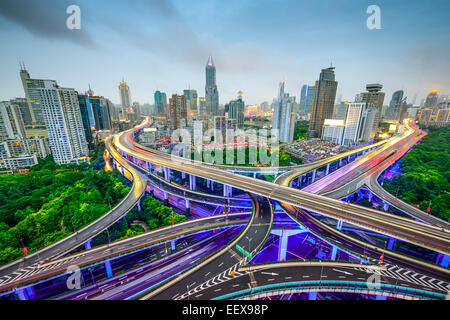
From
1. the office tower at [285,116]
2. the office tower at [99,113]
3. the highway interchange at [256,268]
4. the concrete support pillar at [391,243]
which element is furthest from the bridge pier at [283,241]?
the office tower at [99,113]

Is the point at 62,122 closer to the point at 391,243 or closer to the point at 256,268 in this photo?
the point at 256,268

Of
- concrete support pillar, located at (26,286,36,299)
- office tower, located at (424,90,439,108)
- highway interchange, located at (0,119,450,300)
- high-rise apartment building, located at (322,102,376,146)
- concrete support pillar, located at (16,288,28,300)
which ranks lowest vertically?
concrete support pillar, located at (26,286,36,299)

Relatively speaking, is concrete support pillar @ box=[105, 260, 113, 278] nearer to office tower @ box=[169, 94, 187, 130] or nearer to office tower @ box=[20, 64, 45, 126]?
office tower @ box=[169, 94, 187, 130]

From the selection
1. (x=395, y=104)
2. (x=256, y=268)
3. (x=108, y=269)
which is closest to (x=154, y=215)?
(x=108, y=269)

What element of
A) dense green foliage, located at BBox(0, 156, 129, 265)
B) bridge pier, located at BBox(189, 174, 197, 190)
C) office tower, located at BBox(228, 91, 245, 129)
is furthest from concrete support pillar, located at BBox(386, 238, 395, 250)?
office tower, located at BBox(228, 91, 245, 129)

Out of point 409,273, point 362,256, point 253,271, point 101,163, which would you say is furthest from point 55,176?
point 409,273
